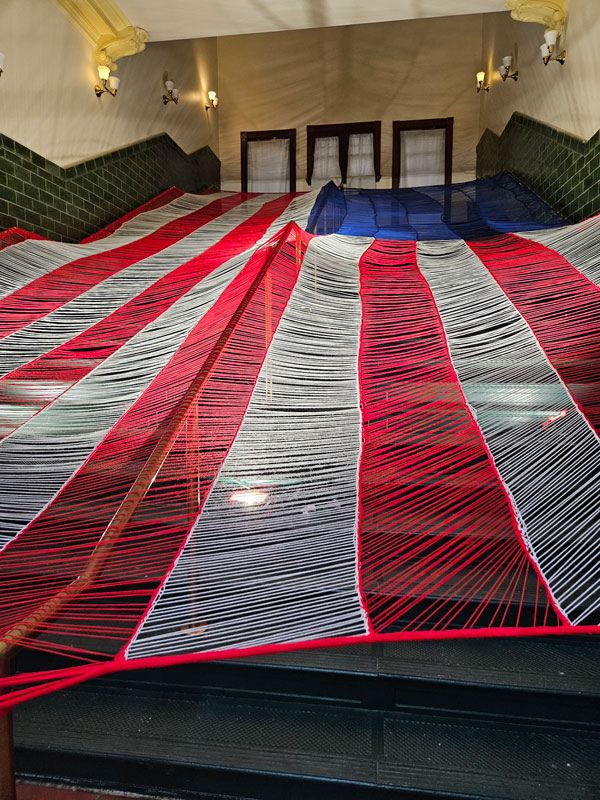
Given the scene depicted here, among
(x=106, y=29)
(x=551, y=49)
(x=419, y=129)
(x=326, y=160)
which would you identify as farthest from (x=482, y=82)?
(x=106, y=29)

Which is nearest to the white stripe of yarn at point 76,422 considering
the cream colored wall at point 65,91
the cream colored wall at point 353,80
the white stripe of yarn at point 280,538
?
the white stripe of yarn at point 280,538

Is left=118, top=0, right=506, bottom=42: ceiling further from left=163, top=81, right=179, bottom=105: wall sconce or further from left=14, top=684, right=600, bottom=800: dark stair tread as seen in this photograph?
left=14, top=684, right=600, bottom=800: dark stair tread

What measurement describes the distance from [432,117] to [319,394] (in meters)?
8.54

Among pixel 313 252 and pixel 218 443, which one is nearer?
pixel 218 443

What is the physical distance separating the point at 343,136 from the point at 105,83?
4.59 meters

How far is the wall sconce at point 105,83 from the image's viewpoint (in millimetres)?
5090

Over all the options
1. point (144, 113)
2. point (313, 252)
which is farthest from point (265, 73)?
point (313, 252)

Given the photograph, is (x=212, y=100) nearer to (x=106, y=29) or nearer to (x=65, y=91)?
(x=106, y=29)

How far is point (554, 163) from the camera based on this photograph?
15.8 feet

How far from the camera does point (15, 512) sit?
1.11 metres

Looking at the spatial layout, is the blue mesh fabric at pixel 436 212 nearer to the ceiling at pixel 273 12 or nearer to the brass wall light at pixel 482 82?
the ceiling at pixel 273 12

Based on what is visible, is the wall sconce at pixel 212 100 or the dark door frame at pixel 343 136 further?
the dark door frame at pixel 343 136

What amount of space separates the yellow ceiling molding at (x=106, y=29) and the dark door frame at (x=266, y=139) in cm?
395

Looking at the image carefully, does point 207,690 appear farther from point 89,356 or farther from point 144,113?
point 144,113
